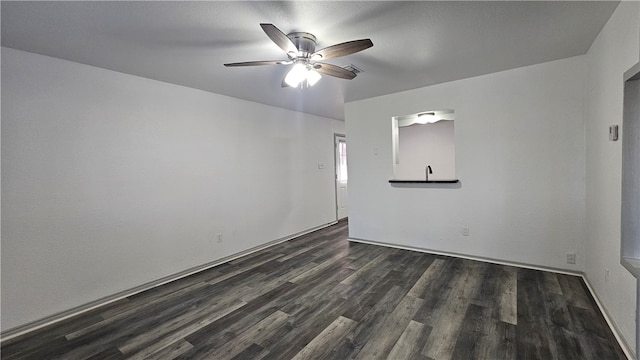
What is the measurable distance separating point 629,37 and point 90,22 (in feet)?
11.8

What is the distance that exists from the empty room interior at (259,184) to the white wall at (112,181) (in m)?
0.02

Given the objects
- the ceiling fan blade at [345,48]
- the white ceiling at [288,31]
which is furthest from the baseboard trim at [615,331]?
the ceiling fan blade at [345,48]

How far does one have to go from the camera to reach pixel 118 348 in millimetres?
1977

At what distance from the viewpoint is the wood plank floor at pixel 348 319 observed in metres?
1.86

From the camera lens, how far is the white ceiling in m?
1.75

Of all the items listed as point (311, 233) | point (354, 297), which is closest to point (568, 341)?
point (354, 297)

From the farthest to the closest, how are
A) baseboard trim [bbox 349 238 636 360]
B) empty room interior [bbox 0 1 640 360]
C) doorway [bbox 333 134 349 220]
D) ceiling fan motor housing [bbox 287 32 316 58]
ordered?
1. doorway [bbox 333 134 349 220]
2. ceiling fan motor housing [bbox 287 32 316 58]
3. empty room interior [bbox 0 1 640 360]
4. baseboard trim [bbox 349 238 636 360]

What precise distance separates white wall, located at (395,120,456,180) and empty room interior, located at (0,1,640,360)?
4.11 feet

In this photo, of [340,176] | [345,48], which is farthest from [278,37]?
[340,176]

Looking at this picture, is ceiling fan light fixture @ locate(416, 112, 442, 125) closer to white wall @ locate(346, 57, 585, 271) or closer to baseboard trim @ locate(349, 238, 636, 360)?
white wall @ locate(346, 57, 585, 271)

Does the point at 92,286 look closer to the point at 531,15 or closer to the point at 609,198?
the point at 531,15

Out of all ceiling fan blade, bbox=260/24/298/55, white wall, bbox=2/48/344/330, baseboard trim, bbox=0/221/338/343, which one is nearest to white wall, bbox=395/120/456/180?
white wall, bbox=2/48/344/330

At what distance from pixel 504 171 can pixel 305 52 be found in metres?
2.74

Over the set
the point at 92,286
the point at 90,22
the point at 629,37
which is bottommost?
the point at 92,286
